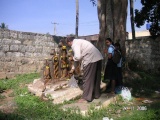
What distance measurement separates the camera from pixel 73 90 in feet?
20.8

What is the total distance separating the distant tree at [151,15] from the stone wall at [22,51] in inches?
187

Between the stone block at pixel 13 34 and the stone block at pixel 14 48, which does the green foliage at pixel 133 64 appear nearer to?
the stone block at pixel 14 48

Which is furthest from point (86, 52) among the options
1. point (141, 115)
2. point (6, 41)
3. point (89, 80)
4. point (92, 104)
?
point (6, 41)

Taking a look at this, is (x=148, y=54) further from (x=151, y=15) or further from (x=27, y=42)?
(x=27, y=42)

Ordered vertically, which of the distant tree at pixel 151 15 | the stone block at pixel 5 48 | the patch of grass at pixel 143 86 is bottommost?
the patch of grass at pixel 143 86

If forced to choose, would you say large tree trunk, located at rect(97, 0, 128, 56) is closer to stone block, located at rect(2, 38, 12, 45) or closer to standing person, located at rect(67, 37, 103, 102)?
standing person, located at rect(67, 37, 103, 102)

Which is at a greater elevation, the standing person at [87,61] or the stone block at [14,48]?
the stone block at [14,48]

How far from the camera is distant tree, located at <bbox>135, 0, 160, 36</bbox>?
11216mm

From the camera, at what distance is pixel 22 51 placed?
33.2 ft

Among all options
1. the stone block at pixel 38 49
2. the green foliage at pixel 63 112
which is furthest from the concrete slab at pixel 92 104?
the stone block at pixel 38 49

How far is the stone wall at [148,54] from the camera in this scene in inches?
472

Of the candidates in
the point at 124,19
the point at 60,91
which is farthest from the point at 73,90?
the point at 124,19

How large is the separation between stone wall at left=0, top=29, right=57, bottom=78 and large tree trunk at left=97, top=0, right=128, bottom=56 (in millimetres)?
3114

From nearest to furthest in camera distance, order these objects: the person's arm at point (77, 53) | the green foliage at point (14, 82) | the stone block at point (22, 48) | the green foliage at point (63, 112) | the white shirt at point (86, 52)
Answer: the green foliage at point (63, 112)
the person's arm at point (77, 53)
the white shirt at point (86, 52)
the green foliage at point (14, 82)
the stone block at point (22, 48)
